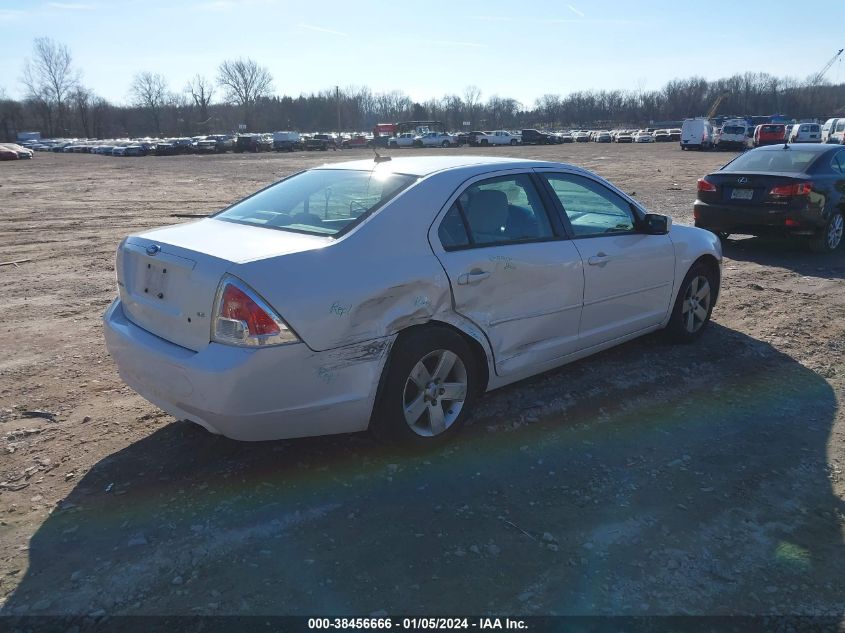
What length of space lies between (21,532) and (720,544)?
322cm

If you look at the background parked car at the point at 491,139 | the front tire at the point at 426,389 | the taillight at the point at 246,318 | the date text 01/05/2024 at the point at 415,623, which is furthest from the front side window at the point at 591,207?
the background parked car at the point at 491,139

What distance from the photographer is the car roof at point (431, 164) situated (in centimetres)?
410

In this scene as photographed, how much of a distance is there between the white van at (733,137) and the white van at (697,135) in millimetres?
922

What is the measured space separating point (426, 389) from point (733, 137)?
1945 inches

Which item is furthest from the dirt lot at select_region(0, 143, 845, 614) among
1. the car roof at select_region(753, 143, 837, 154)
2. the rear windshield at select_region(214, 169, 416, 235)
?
the car roof at select_region(753, 143, 837, 154)

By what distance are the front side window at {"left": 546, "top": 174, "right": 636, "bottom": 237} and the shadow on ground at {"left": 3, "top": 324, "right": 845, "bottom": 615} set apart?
1.25m

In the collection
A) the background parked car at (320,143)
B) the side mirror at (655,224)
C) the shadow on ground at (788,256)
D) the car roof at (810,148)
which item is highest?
the background parked car at (320,143)

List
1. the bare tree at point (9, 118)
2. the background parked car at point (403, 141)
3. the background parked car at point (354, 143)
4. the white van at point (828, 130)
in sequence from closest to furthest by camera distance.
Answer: the white van at point (828, 130) < the background parked car at point (354, 143) < the background parked car at point (403, 141) < the bare tree at point (9, 118)

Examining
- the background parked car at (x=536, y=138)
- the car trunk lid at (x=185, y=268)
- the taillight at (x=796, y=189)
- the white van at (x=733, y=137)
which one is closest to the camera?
the car trunk lid at (x=185, y=268)

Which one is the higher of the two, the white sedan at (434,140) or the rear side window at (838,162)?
the white sedan at (434,140)

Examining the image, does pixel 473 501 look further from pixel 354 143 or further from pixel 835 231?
pixel 354 143

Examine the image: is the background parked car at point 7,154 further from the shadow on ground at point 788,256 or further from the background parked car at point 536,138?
the shadow on ground at point 788,256

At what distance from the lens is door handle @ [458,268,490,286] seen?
373 centimetres

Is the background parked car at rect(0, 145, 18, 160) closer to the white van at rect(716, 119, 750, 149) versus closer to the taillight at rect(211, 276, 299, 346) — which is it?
the white van at rect(716, 119, 750, 149)
